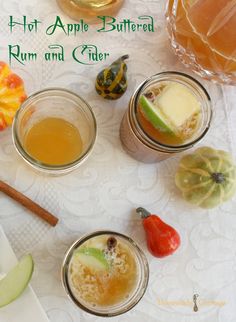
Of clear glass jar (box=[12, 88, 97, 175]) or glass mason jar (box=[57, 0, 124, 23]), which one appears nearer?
clear glass jar (box=[12, 88, 97, 175])

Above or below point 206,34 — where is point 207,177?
below

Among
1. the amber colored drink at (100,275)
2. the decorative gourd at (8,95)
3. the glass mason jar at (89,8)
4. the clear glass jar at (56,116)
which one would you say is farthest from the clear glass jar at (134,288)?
the glass mason jar at (89,8)

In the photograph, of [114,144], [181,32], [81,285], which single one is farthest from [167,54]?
[81,285]

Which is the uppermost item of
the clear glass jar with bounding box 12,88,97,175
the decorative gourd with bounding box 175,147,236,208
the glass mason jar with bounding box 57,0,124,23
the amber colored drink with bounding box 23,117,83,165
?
the glass mason jar with bounding box 57,0,124,23

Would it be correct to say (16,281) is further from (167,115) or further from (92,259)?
(167,115)

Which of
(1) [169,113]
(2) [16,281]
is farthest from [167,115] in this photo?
(2) [16,281]

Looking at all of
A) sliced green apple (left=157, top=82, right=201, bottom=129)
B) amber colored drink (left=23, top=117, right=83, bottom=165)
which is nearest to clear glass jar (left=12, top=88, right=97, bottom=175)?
amber colored drink (left=23, top=117, right=83, bottom=165)

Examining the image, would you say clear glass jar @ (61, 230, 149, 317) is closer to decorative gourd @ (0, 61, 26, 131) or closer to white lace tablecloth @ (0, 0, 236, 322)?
white lace tablecloth @ (0, 0, 236, 322)
